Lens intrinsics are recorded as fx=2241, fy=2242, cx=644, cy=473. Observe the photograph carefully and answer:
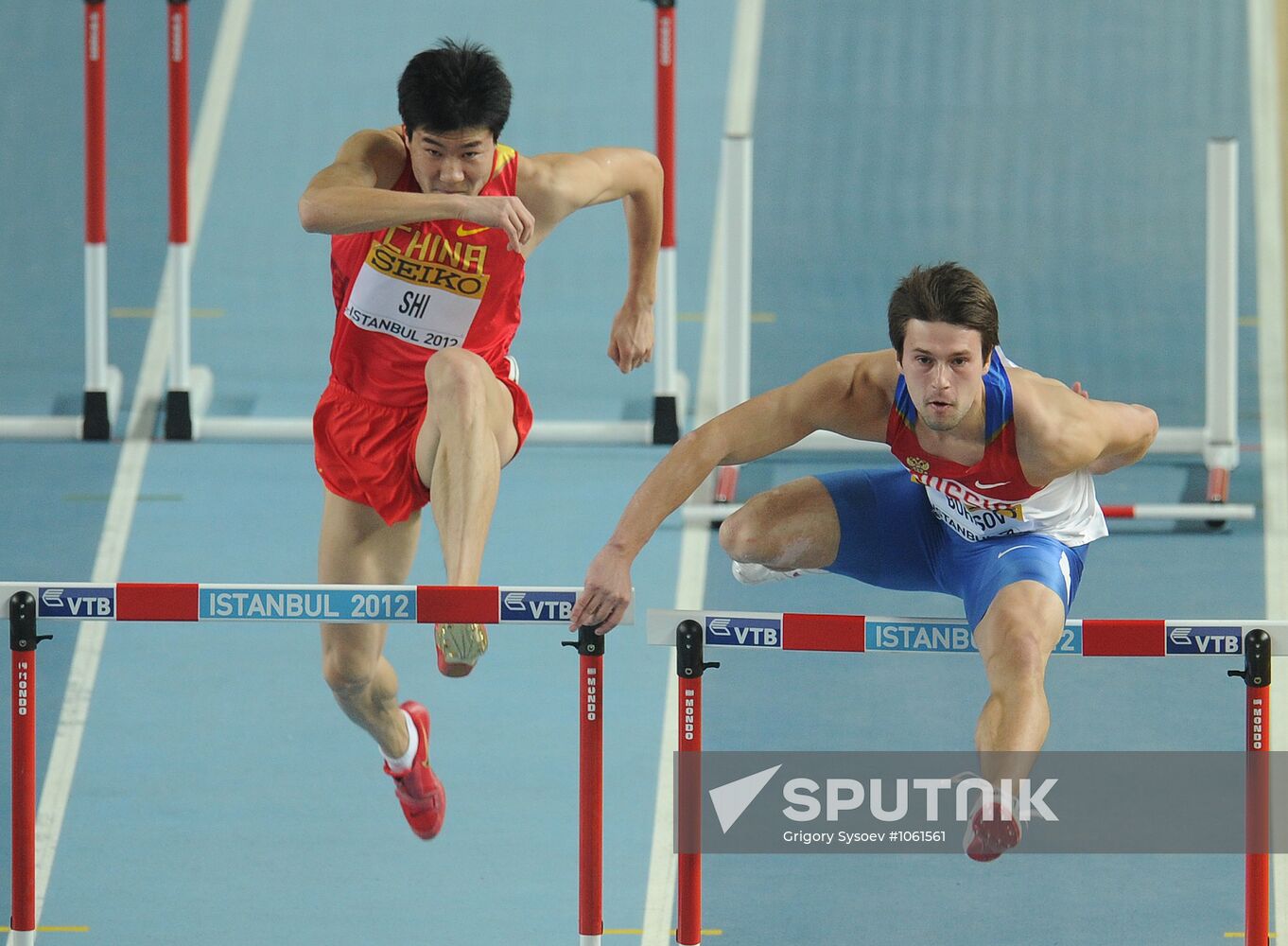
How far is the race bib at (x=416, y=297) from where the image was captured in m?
5.50

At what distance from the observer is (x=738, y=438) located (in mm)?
4953

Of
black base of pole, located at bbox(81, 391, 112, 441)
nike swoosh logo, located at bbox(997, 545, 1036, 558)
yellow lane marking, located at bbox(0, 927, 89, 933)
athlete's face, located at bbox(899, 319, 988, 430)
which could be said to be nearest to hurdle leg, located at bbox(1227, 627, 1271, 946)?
nike swoosh logo, located at bbox(997, 545, 1036, 558)

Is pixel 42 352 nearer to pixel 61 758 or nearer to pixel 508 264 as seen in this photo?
pixel 61 758

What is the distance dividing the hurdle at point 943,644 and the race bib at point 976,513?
1.46 ft

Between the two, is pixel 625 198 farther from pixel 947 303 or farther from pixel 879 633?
pixel 879 633

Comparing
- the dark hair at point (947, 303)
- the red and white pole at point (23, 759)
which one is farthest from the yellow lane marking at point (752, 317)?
the red and white pole at point (23, 759)

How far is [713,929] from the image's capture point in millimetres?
6051

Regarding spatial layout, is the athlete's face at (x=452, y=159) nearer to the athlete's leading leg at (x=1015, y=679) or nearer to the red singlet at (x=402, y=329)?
the red singlet at (x=402, y=329)

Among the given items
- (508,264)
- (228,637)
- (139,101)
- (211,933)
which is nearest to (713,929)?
(211,933)

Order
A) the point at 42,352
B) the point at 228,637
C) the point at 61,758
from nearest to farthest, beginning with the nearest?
the point at 61,758 → the point at 228,637 → the point at 42,352

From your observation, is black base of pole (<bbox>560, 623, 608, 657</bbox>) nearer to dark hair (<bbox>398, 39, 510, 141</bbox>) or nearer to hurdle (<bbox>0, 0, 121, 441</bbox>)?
dark hair (<bbox>398, 39, 510, 141</bbox>)

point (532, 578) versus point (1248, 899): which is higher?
point (532, 578)

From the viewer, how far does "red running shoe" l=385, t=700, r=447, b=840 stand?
6117 millimetres

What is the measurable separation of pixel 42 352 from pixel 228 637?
9.29 ft
